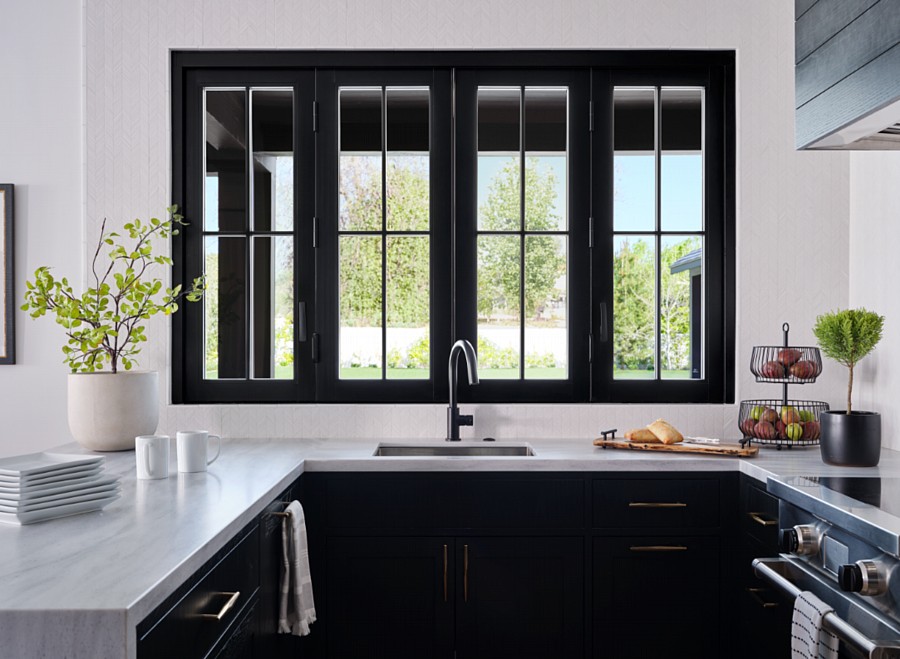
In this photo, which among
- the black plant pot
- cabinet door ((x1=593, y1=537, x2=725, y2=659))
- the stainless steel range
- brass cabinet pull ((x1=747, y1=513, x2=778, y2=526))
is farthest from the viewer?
cabinet door ((x1=593, y1=537, x2=725, y2=659))

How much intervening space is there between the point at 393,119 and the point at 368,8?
44 centimetres

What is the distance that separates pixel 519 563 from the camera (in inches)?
103

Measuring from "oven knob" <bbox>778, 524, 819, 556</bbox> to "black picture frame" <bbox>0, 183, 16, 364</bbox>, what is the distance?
Answer: 2876mm

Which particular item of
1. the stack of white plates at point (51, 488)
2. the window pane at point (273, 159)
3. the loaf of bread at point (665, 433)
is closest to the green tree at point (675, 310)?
the loaf of bread at point (665, 433)

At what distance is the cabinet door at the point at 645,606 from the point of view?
261 centimetres

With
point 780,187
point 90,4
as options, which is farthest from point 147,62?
point 780,187

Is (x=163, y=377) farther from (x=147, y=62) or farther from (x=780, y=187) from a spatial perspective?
(x=780, y=187)

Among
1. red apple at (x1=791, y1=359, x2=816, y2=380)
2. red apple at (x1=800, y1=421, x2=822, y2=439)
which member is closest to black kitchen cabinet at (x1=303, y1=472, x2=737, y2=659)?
red apple at (x1=800, y1=421, x2=822, y2=439)

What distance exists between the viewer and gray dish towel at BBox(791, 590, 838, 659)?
1.78 meters

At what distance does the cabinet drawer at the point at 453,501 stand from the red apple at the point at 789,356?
91 cm

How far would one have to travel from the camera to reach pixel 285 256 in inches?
127

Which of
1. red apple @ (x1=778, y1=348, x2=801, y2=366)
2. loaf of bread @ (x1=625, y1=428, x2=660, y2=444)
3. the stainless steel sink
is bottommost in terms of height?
the stainless steel sink

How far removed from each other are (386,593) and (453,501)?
38 centimetres

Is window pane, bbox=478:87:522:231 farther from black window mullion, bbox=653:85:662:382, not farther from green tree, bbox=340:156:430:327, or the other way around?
black window mullion, bbox=653:85:662:382
